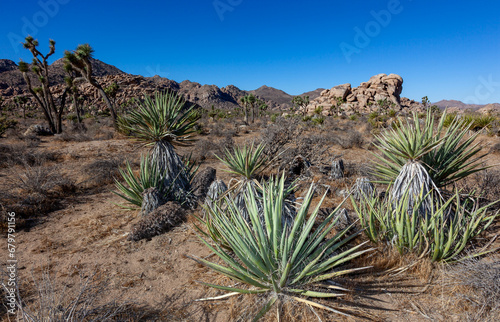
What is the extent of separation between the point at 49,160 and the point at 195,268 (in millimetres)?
9645

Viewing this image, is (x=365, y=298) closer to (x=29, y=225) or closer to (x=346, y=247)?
(x=346, y=247)

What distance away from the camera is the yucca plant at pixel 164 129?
203 inches

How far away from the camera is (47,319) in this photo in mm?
2090

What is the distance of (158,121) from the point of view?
5.24 metres

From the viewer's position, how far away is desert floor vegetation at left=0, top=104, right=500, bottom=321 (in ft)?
8.14

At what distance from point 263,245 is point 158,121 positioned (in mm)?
3865

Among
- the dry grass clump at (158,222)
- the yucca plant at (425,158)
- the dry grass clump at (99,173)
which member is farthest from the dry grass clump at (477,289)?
the dry grass clump at (99,173)

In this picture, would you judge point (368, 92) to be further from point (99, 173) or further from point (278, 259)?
point (278, 259)

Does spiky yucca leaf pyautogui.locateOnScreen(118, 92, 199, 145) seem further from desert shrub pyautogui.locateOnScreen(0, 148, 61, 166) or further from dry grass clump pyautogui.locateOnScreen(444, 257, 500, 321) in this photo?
desert shrub pyautogui.locateOnScreen(0, 148, 61, 166)

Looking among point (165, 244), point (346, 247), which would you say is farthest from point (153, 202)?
point (346, 247)

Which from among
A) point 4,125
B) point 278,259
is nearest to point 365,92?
point 4,125

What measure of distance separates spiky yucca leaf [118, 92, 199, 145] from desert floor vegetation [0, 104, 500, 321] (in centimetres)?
3

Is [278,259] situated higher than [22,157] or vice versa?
[22,157]

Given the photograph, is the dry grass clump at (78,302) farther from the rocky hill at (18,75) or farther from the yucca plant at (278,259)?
the rocky hill at (18,75)
